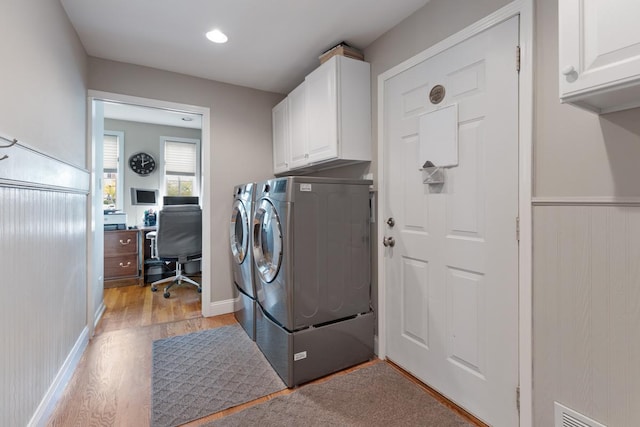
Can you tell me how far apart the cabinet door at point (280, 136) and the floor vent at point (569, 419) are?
2495 millimetres

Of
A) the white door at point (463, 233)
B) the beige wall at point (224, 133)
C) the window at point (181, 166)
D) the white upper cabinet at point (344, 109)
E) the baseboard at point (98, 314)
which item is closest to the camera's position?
the white door at point (463, 233)

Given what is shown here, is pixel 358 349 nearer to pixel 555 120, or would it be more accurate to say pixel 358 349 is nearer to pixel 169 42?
pixel 555 120

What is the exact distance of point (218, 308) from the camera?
3025 millimetres

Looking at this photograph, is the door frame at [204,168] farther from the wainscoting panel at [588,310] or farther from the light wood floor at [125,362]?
the wainscoting panel at [588,310]

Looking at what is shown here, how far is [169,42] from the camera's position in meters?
2.29

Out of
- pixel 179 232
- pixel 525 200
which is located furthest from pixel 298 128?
pixel 179 232

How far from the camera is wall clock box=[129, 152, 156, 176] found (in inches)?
191

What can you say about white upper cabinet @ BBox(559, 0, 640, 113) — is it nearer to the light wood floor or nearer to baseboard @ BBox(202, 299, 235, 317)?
the light wood floor

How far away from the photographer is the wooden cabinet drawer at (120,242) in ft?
12.7

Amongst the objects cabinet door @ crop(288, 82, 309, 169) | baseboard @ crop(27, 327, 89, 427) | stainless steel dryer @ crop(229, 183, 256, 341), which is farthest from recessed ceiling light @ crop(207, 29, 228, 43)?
baseboard @ crop(27, 327, 89, 427)

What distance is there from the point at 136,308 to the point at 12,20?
9.11ft

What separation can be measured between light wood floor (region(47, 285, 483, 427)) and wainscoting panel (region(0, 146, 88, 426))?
184 mm

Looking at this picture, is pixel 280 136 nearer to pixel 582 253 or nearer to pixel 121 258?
pixel 582 253

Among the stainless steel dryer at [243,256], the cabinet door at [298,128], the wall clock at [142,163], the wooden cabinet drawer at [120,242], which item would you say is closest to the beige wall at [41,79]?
the stainless steel dryer at [243,256]
